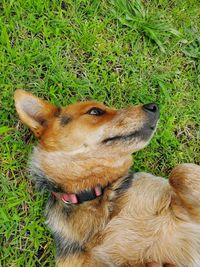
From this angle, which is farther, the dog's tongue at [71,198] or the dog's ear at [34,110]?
the dog's ear at [34,110]

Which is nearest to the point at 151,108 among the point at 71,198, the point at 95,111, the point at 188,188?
the point at 95,111

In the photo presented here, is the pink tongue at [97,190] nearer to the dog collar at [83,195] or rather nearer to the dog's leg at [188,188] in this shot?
the dog collar at [83,195]

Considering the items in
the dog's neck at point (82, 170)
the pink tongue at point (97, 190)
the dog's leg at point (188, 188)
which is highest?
the dog's leg at point (188, 188)

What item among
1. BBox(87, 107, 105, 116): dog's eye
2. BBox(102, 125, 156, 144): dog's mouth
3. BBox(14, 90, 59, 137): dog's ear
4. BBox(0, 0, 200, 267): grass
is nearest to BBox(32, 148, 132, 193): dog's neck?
BBox(102, 125, 156, 144): dog's mouth

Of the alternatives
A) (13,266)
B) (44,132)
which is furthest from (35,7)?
(13,266)

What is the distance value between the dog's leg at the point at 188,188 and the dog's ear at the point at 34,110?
4.83ft

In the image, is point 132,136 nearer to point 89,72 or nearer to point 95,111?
point 95,111

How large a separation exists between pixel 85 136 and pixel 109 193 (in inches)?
26.7

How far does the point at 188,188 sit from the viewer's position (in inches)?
157

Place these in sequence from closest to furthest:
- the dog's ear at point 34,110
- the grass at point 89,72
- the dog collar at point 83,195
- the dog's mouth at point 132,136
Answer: the dog's mouth at point 132,136 < the dog collar at point 83,195 < the dog's ear at point 34,110 < the grass at point 89,72

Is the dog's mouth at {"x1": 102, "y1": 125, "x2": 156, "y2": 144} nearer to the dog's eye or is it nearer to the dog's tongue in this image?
the dog's eye

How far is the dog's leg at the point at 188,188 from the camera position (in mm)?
3977

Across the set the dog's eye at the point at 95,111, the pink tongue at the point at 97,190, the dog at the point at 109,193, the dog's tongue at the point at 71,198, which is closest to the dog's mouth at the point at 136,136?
the dog at the point at 109,193

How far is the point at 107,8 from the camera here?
545 cm
